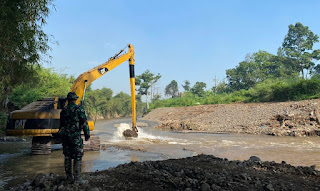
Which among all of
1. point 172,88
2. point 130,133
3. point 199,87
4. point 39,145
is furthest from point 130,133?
point 172,88

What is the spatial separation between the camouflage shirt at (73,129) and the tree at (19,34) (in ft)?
7.61

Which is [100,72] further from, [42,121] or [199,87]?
[199,87]

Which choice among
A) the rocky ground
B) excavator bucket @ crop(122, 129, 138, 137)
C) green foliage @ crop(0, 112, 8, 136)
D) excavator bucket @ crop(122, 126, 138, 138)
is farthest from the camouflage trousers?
the rocky ground

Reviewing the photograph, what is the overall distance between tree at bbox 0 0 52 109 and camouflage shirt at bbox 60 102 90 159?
91.4 inches

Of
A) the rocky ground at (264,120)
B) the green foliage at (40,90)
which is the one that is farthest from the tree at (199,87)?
the green foliage at (40,90)

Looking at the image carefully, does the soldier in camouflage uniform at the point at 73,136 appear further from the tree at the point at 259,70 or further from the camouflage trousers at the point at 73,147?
the tree at the point at 259,70

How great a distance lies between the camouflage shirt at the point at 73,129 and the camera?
17.2 feet

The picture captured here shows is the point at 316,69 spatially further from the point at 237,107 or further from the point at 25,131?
the point at 25,131

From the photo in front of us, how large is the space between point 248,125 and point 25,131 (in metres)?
20.1

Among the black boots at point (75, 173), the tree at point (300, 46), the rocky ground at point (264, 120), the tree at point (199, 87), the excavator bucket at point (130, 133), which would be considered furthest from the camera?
the tree at point (199, 87)

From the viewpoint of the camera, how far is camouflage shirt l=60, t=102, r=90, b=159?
A: 524 cm

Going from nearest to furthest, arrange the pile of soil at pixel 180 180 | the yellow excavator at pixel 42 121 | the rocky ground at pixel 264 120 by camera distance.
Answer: the pile of soil at pixel 180 180
the yellow excavator at pixel 42 121
the rocky ground at pixel 264 120

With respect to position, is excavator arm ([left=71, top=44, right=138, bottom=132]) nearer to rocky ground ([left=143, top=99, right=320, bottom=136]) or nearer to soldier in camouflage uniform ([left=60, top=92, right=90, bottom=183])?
soldier in camouflage uniform ([left=60, top=92, right=90, bottom=183])

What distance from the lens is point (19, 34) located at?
6590 millimetres
